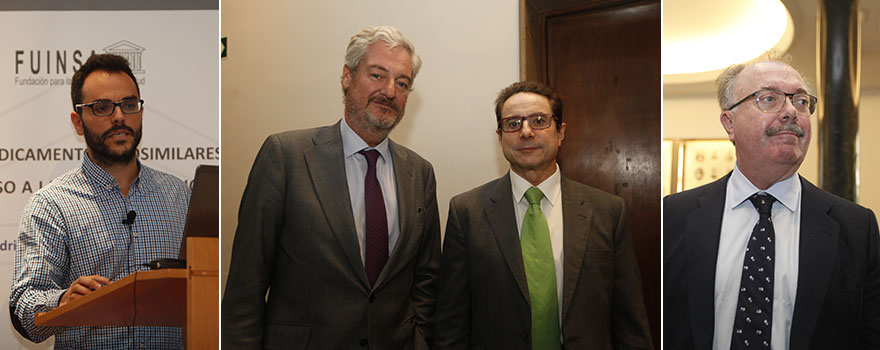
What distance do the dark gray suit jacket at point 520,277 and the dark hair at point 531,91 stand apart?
0.28 metres

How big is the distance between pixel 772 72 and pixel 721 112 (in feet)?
0.74

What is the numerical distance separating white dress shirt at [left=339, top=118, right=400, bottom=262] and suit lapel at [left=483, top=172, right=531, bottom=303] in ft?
1.21

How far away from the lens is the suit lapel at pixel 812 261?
224 centimetres

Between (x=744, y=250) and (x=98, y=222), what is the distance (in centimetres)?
245

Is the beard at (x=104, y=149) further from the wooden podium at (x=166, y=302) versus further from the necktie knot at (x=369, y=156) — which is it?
the necktie knot at (x=369, y=156)

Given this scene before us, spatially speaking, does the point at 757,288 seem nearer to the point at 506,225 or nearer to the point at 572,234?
the point at 572,234

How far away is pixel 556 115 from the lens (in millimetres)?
2438

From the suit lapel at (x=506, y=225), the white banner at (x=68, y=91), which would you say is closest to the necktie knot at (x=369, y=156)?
the suit lapel at (x=506, y=225)

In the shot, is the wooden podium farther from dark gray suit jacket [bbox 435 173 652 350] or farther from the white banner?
dark gray suit jacket [bbox 435 173 652 350]

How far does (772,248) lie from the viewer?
2.30 meters

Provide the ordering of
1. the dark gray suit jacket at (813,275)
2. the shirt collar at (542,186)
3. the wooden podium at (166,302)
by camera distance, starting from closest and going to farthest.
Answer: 1. the dark gray suit jacket at (813,275)
2. the wooden podium at (166,302)
3. the shirt collar at (542,186)

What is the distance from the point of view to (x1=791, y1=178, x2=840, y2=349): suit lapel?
2242 millimetres

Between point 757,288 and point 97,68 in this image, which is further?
point 97,68

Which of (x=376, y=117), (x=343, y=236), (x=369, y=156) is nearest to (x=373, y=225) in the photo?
(x=343, y=236)
